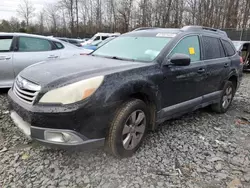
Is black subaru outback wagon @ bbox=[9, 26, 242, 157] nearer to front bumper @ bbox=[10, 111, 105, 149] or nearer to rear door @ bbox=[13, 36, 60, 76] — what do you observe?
front bumper @ bbox=[10, 111, 105, 149]

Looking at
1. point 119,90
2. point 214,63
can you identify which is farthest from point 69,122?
point 214,63

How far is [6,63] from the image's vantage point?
4910 millimetres

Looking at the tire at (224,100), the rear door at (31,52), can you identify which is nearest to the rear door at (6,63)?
the rear door at (31,52)

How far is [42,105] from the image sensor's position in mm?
2164

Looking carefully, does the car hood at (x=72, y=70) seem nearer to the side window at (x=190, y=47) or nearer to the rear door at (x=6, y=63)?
the side window at (x=190, y=47)

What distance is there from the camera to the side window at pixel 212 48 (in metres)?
3.82

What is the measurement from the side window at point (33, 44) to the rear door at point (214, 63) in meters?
3.87

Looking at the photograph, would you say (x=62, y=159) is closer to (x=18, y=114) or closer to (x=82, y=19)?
(x=18, y=114)

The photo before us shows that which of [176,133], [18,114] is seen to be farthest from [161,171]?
[18,114]

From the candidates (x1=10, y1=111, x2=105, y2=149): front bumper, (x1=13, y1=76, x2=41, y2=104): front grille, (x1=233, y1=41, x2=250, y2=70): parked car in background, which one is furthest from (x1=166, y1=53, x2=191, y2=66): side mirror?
(x1=233, y1=41, x2=250, y2=70): parked car in background

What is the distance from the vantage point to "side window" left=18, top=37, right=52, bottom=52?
522 centimetres

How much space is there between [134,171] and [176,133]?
1.25 meters

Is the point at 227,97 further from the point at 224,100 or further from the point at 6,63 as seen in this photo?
the point at 6,63

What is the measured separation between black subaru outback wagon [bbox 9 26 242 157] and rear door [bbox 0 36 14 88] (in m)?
2.48
